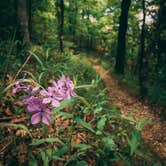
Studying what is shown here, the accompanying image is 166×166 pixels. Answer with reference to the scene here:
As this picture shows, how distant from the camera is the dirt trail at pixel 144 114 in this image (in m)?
7.46

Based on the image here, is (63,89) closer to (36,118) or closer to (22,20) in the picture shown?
(36,118)

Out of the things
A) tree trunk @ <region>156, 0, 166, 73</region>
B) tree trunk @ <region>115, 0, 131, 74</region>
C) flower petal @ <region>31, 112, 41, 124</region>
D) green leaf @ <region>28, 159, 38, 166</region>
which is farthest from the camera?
tree trunk @ <region>115, 0, 131, 74</region>

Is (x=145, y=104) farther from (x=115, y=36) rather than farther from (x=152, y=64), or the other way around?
(x=115, y=36)

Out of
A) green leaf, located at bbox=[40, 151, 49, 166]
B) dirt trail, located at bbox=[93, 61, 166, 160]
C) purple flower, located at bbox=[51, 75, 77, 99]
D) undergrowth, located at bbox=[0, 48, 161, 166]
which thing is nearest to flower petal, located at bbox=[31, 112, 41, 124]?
purple flower, located at bbox=[51, 75, 77, 99]

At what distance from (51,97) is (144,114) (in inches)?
344

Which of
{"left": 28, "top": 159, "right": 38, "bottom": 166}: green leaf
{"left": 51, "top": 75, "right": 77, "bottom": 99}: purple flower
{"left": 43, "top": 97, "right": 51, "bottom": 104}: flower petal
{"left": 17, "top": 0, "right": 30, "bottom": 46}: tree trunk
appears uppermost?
{"left": 17, "top": 0, "right": 30, "bottom": 46}: tree trunk

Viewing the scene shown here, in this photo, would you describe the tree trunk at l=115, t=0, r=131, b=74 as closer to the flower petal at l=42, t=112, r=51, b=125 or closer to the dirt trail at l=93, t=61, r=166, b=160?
the dirt trail at l=93, t=61, r=166, b=160

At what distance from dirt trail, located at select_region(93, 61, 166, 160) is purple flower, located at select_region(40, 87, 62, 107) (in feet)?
8.38

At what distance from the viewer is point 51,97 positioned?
1780 millimetres

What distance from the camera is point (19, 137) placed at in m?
2.99

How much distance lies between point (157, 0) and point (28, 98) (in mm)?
13724

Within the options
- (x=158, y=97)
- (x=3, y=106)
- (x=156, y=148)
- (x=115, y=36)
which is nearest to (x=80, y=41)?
(x=115, y=36)

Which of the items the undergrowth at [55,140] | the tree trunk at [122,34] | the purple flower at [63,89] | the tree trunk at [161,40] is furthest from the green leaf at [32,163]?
the tree trunk at [122,34]

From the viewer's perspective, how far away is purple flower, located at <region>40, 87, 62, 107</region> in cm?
173
